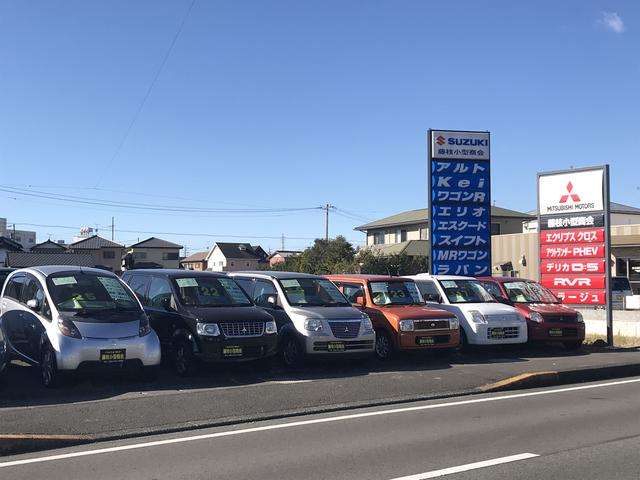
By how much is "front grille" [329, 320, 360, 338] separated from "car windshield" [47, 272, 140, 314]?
3.50 meters

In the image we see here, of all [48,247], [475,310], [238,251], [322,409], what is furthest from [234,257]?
[322,409]

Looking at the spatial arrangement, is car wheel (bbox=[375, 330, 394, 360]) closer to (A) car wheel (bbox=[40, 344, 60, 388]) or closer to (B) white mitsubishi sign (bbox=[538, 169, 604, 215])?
(A) car wheel (bbox=[40, 344, 60, 388])

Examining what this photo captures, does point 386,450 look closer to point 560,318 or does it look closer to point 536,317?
point 536,317

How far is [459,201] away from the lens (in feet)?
66.2

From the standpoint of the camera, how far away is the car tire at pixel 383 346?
13.5 metres

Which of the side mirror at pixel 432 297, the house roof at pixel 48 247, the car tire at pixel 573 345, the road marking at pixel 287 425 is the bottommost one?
the road marking at pixel 287 425

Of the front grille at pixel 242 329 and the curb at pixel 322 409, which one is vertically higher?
the front grille at pixel 242 329

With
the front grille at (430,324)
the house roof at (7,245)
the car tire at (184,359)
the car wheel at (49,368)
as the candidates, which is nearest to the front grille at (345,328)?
the front grille at (430,324)

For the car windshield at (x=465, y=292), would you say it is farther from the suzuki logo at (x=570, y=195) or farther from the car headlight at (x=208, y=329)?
the car headlight at (x=208, y=329)

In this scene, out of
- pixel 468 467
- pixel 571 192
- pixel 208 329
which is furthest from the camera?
pixel 571 192

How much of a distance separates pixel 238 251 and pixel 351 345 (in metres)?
92.8

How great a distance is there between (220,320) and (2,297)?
4.23 metres

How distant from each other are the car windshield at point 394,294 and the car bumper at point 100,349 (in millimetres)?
5400

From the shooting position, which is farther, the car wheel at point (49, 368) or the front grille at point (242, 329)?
the front grille at point (242, 329)
